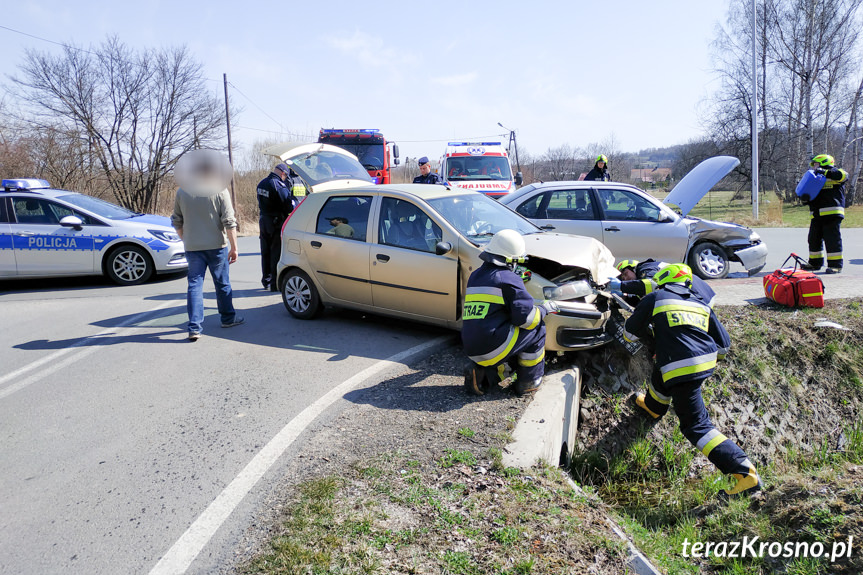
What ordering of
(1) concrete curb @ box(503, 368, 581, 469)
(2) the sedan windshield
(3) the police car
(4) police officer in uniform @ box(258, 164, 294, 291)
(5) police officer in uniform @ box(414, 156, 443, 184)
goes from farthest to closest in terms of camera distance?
(5) police officer in uniform @ box(414, 156, 443, 184), (3) the police car, (4) police officer in uniform @ box(258, 164, 294, 291), (2) the sedan windshield, (1) concrete curb @ box(503, 368, 581, 469)

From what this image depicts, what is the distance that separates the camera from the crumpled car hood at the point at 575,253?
17.8 ft

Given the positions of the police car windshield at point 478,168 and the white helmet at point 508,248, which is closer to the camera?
the white helmet at point 508,248

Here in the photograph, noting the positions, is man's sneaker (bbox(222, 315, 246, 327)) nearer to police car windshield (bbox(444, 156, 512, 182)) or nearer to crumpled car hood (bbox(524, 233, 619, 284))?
crumpled car hood (bbox(524, 233, 619, 284))

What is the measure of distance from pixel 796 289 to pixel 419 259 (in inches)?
188

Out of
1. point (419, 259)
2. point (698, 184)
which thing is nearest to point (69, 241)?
point (419, 259)

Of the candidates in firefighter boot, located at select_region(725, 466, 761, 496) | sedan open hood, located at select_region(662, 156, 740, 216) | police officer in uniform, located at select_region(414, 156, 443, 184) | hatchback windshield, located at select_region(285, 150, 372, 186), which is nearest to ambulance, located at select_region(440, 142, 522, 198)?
police officer in uniform, located at select_region(414, 156, 443, 184)

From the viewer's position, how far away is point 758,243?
9.28m

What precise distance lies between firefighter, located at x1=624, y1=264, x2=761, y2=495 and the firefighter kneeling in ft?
2.89

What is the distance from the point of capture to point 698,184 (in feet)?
30.1

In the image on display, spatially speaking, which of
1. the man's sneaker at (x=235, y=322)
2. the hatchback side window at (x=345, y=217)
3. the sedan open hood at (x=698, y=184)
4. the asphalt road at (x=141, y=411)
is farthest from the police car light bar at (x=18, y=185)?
the sedan open hood at (x=698, y=184)

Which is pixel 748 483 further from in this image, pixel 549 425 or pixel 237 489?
pixel 237 489

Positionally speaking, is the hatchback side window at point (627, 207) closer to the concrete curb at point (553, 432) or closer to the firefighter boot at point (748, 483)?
the concrete curb at point (553, 432)

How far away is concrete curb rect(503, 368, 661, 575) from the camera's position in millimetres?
3168

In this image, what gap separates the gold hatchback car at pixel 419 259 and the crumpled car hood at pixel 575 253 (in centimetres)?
1
